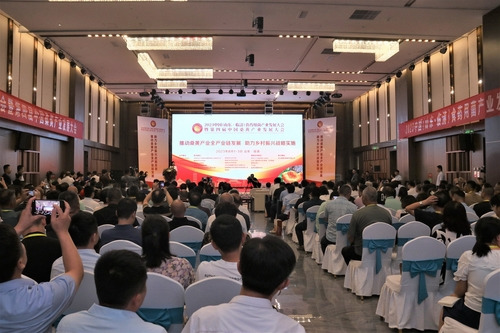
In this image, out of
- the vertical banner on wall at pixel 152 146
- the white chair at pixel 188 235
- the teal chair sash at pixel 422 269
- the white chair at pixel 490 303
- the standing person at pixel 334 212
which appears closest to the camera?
the white chair at pixel 490 303

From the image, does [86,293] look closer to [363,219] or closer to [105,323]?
[105,323]

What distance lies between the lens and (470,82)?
11055 millimetres

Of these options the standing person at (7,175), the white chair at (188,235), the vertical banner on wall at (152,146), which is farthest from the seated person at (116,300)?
the vertical banner on wall at (152,146)

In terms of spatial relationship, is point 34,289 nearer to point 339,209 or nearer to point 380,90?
point 339,209

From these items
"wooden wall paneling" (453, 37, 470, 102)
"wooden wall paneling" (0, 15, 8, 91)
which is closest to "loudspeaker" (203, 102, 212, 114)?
"wooden wall paneling" (0, 15, 8, 91)

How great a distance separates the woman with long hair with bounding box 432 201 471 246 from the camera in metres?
3.51

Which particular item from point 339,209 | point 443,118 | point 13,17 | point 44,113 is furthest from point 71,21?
point 443,118

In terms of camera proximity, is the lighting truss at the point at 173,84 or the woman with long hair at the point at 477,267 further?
the lighting truss at the point at 173,84

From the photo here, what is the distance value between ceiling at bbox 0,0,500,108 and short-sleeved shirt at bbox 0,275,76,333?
7.84 m

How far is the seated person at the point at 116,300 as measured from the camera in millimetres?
1292

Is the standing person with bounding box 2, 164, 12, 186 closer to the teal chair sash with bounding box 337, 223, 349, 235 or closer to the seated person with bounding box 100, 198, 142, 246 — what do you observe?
the seated person with bounding box 100, 198, 142, 246

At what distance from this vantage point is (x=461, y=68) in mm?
11500

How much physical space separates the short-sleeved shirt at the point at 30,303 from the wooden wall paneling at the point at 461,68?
1190cm

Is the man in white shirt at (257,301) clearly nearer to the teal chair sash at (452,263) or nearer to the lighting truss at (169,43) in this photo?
the teal chair sash at (452,263)
